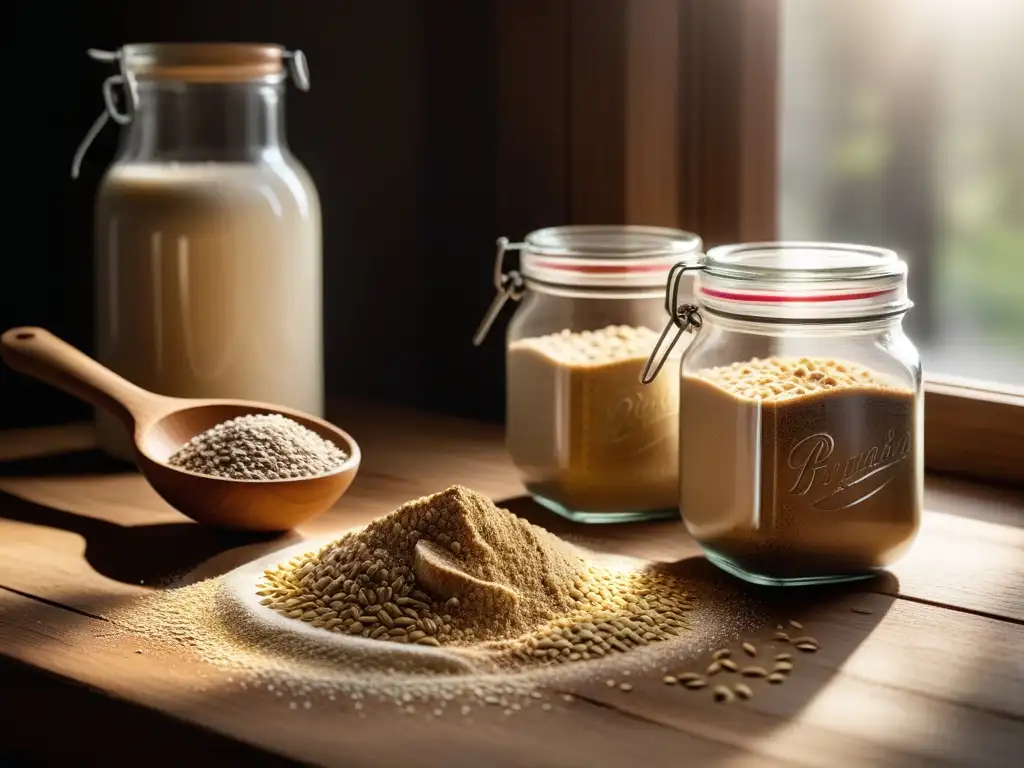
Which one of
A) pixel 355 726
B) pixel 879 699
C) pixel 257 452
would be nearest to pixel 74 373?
pixel 257 452

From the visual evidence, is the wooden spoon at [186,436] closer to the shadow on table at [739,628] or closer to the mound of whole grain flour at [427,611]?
the mound of whole grain flour at [427,611]

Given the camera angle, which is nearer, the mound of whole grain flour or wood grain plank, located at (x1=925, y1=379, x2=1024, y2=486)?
Answer: the mound of whole grain flour

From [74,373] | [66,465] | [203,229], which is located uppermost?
[203,229]

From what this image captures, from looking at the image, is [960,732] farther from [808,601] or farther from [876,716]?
[808,601]

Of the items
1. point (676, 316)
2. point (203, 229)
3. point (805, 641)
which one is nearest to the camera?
point (805, 641)

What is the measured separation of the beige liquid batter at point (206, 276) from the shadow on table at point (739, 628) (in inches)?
13.3

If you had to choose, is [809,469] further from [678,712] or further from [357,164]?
[357,164]

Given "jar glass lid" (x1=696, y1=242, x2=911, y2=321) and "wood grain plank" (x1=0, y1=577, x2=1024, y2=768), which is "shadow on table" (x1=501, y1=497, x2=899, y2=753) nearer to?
"wood grain plank" (x1=0, y1=577, x2=1024, y2=768)

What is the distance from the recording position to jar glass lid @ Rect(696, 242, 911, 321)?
95cm

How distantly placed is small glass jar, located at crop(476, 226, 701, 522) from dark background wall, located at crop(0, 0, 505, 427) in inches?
13.8

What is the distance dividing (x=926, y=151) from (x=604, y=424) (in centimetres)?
44

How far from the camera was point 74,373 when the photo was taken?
121cm

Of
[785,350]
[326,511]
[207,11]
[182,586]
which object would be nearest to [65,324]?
[207,11]

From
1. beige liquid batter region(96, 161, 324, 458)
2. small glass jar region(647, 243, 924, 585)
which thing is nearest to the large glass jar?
beige liquid batter region(96, 161, 324, 458)
